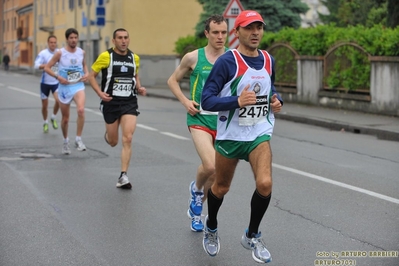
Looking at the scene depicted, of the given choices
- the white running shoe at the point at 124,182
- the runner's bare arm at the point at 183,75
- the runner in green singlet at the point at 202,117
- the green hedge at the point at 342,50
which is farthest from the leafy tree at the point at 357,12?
the runner in green singlet at the point at 202,117

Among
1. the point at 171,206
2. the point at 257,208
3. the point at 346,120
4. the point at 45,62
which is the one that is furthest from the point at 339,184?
the point at 346,120

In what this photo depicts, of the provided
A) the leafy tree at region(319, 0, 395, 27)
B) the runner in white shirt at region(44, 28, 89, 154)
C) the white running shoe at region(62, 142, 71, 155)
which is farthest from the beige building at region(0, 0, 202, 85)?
the white running shoe at region(62, 142, 71, 155)

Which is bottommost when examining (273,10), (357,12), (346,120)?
(346,120)

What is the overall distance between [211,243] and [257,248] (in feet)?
1.73

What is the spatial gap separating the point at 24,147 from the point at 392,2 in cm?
1608

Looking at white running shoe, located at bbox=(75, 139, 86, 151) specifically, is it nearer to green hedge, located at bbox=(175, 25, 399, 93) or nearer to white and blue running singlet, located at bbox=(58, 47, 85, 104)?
white and blue running singlet, located at bbox=(58, 47, 85, 104)

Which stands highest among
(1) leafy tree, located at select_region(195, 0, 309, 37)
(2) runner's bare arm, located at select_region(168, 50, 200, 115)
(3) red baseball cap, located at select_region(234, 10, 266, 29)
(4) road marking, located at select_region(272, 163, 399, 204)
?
(1) leafy tree, located at select_region(195, 0, 309, 37)

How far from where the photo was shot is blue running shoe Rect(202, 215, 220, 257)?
20.5ft

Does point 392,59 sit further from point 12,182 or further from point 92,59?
point 92,59

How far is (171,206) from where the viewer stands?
27.9 feet

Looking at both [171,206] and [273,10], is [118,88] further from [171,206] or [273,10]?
[273,10]

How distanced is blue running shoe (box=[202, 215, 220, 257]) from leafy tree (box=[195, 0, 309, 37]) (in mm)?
28095

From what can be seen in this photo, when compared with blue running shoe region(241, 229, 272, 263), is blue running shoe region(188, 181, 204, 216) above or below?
above

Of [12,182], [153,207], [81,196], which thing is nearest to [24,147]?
[12,182]
